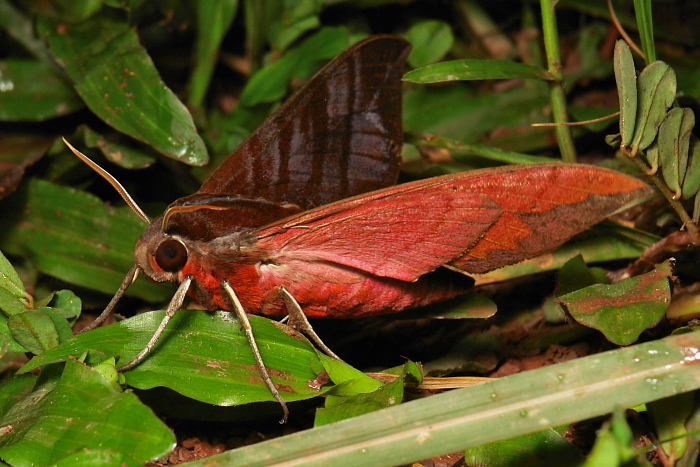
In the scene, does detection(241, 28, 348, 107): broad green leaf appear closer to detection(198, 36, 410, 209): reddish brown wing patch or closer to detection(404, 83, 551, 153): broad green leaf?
detection(404, 83, 551, 153): broad green leaf

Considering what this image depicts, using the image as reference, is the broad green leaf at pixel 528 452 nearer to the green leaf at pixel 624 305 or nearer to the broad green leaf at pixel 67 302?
the green leaf at pixel 624 305

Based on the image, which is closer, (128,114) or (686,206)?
(686,206)

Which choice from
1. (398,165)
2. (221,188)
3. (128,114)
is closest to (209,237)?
(221,188)

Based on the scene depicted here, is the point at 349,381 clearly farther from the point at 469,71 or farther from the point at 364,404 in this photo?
the point at 469,71

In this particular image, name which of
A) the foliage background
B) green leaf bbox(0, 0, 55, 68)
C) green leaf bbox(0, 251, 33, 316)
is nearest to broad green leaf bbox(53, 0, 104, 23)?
the foliage background

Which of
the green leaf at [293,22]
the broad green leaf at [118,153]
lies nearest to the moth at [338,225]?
the broad green leaf at [118,153]

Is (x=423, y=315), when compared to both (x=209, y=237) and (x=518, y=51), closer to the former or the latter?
(x=209, y=237)
